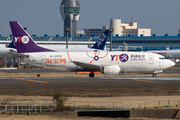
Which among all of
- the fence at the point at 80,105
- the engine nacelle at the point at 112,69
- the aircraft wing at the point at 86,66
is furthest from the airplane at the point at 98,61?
the fence at the point at 80,105

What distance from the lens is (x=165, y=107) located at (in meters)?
27.1

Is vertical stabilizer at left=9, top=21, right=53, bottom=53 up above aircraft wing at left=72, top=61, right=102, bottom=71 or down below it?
above

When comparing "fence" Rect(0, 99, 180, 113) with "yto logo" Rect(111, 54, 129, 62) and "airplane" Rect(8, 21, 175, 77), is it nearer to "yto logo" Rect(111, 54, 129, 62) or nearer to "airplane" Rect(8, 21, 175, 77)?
"airplane" Rect(8, 21, 175, 77)

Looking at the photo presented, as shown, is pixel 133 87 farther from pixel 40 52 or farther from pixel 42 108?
pixel 40 52

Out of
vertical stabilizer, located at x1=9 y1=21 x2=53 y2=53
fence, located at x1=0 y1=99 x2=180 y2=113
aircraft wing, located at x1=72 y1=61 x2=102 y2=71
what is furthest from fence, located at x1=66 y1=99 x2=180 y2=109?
vertical stabilizer, located at x1=9 y1=21 x2=53 y2=53

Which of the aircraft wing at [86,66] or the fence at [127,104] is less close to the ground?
the aircraft wing at [86,66]

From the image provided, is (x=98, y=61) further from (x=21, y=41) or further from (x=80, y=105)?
(x=80, y=105)

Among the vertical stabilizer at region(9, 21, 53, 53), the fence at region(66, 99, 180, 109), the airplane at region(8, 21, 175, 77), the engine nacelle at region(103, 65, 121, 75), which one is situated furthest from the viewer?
the vertical stabilizer at region(9, 21, 53, 53)

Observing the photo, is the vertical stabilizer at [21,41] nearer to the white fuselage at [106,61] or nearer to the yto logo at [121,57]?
the white fuselage at [106,61]

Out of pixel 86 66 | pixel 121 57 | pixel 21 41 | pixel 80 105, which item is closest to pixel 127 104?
pixel 80 105

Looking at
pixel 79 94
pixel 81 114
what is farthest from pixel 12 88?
pixel 81 114

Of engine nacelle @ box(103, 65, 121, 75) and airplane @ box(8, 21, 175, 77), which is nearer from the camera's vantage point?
engine nacelle @ box(103, 65, 121, 75)

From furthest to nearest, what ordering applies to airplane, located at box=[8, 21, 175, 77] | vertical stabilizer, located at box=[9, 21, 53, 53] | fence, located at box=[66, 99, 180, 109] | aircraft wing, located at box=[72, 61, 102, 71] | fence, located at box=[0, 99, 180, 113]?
vertical stabilizer, located at box=[9, 21, 53, 53], airplane, located at box=[8, 21, 175, 77], aircraft wing, located at box=[72, 61, 102, 71], fence, located at box=[66, 99, 180, 109], fence, located at box=[0, 99, 180, 113]

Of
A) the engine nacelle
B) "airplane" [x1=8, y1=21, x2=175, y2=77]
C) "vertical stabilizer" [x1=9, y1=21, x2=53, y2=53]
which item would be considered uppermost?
"vertical stabilizer" [x1=9, y1=21, x2=53, y2=53]
